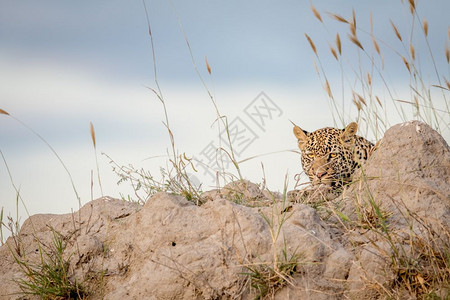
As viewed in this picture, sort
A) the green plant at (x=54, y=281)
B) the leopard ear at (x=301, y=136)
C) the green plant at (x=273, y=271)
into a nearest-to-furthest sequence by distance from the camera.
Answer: the green plant at (x=273, y=271)
the green plant at (x=54, y=281)
the leopard ear at (x=301, y=136)

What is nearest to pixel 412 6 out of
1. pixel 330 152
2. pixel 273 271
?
pixel 330 152

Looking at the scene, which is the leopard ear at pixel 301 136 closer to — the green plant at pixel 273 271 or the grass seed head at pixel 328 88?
the grass seed head at pixel 328 88

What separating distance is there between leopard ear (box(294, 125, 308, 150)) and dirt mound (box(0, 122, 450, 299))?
3204mm

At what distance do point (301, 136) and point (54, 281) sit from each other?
5136mm

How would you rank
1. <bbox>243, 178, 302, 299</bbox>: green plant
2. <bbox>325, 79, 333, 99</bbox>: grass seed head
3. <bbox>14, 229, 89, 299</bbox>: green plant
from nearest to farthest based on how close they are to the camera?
<bbox>243, 178, 302, 299</bbox>: green plant, <bbox>14, 229, 89, 299</bbox>: green plant, <bbox>325, 79, 333, 99</bbox>: grass seed head

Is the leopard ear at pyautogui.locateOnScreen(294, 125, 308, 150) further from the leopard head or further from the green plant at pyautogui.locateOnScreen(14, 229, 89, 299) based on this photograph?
the green plant at pyautogui.locateOnScreen(14, 229, 89, 299)

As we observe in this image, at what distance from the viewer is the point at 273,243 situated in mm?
3584

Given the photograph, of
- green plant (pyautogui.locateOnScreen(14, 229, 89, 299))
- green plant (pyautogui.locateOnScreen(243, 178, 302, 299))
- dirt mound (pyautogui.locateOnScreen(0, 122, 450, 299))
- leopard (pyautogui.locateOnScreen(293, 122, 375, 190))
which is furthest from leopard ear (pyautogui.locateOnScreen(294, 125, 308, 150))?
green plant (pyautogui.locateOnScreen(14, 229, 89, 299))

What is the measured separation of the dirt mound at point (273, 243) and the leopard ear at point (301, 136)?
3.20m

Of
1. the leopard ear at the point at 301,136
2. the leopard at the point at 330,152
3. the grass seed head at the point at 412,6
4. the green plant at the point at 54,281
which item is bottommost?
the green plant at the point at 54,281

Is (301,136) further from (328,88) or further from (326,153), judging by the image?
(328,88)

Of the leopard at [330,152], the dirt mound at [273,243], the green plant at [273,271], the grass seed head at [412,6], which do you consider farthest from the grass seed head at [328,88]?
the green plant at [273,271]

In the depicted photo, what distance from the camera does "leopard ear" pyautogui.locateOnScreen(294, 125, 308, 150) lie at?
8.13m

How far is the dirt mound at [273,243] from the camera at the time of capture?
3609 millimetres
